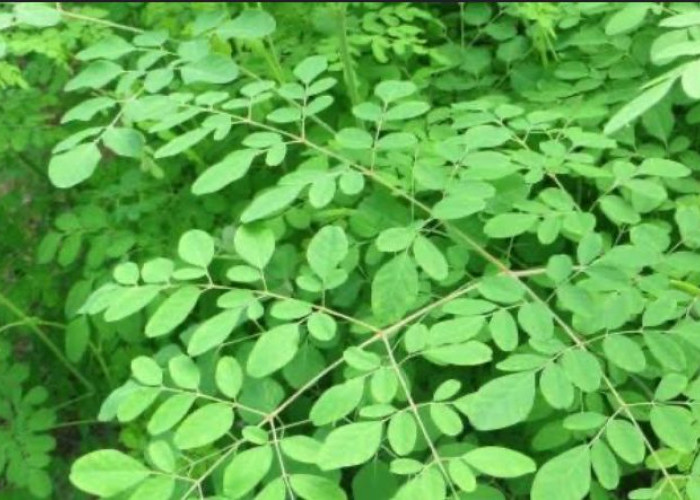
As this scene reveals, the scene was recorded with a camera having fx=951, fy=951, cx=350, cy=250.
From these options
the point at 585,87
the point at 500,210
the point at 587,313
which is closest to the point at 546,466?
the point at 587,313

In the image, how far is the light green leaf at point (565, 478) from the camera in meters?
1.10

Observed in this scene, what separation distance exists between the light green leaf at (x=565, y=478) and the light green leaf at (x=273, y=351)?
340mm

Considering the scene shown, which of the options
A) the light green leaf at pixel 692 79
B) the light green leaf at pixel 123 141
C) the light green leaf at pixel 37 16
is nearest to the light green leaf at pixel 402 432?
the light green leaf at pixel 692 79

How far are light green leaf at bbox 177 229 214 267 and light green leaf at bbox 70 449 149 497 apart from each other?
12.8 inches

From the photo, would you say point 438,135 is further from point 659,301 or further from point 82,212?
point 82,212

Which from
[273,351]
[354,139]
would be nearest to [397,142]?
[354,139]

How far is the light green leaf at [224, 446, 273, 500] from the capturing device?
3.58ft

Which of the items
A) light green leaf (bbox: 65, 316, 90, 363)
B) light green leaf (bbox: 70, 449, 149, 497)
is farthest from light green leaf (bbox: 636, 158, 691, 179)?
light green leaf (bbox: 65, 316, 90, 363)

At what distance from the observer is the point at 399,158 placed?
1.57 metres

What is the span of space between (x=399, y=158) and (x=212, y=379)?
470 millimetres

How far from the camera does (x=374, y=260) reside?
1573 mm

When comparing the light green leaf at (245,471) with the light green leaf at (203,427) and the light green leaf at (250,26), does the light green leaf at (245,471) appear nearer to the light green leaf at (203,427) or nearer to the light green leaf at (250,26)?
the light green leaf at (203,427)

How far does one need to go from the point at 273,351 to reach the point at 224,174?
322 mm

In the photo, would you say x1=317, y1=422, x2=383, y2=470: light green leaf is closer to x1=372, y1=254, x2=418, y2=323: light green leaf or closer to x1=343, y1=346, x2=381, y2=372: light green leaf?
x1=343, y1=346, x2=381, y2=372: light green leaf
